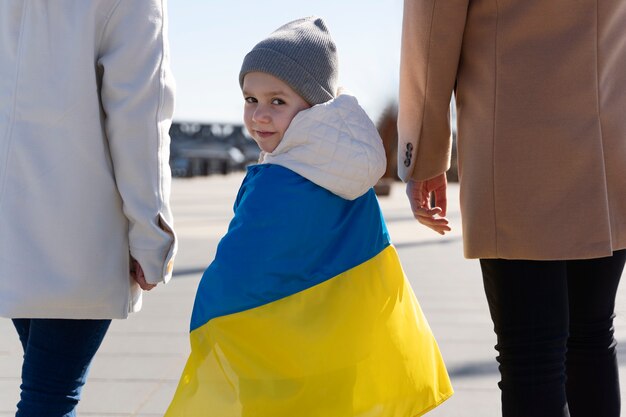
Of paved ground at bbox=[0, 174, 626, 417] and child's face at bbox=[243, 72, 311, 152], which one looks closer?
child's face at bbox=[243, 72, 311, 152]

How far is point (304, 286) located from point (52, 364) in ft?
1.93

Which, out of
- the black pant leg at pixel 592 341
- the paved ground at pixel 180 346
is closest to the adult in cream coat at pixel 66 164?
the black pant leg at pixel 592 341

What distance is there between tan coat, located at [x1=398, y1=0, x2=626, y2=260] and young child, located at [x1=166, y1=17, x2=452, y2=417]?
26 centimetres

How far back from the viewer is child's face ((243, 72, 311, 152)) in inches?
93.4

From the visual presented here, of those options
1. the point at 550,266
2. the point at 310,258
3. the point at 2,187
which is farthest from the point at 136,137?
the point at 550,266

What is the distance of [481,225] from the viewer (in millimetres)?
2229

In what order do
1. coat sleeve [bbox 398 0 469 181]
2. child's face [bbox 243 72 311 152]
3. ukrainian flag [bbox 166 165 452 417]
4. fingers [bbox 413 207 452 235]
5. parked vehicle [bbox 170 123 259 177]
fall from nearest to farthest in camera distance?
ukrainian flag [bbox 166 165 452 417]
coat sleeve [bbox 398 0 469 181]
child's face [bbox 243 72 311 152]
fingers [bbox 413 207 452 235]
parked vehicle [bbox 170 123 259 177]

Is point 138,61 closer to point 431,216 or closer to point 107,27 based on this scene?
point 107,27

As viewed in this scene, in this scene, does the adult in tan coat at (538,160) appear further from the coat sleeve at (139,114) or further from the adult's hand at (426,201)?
the coat sleeve at (139,114)

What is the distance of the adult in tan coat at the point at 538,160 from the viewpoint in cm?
217

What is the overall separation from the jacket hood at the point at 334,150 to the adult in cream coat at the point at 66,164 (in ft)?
1.09

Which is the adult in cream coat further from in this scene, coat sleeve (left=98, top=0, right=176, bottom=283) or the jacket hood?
the jacket hood

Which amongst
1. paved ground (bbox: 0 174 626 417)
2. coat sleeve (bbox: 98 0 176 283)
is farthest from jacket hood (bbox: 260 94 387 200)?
paved ground (bbox: 0 174 626 417)

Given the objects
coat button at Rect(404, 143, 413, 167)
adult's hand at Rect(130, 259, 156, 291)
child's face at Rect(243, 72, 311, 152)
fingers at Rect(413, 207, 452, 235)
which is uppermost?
child's face at Rect(243, 72, 311, 152)
